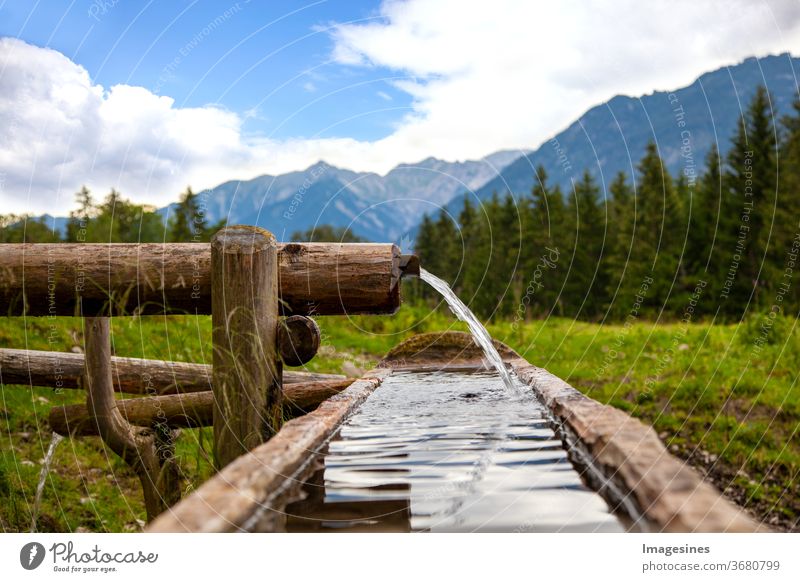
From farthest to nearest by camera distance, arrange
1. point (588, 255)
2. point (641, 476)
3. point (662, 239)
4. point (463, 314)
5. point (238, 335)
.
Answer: point (588, 255) < point (662, 239) < point (463, 314) < point (238, 335) < point (641, 476)

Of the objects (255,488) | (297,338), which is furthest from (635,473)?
(297,338)

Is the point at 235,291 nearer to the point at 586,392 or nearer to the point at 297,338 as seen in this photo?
the point at 297,338

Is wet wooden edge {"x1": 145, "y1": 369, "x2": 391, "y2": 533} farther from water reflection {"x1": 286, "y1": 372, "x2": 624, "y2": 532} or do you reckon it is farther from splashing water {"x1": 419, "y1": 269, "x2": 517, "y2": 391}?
splashing water {"x1": 419, "y1": 269, "x2": 517, "y2": 391}

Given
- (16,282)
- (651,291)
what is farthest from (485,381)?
(651,291)

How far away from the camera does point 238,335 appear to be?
3.80m

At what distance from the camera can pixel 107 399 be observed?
4879mm

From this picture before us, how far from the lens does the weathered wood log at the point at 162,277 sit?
4.00 meters

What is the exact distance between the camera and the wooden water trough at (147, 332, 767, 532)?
174 centimetres

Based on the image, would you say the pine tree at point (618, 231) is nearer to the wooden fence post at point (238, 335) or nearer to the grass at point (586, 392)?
the grass at point (586, 392)

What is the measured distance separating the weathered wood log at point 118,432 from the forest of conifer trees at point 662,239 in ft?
45.6

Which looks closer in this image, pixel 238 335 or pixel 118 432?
pixel 238 335

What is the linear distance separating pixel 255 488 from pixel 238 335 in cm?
180

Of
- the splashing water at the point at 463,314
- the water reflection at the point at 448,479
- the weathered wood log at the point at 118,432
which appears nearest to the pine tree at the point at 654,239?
the splashing water at the point at 463,314

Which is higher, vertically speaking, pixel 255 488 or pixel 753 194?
pixel 753 194
